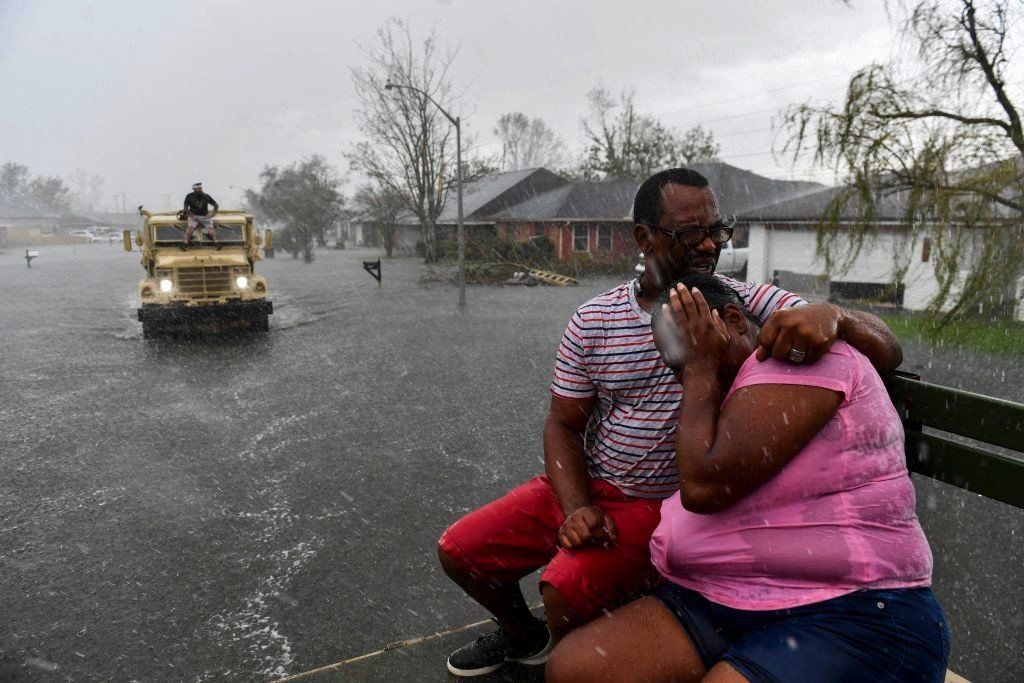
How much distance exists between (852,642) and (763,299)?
Answer: 115 cm

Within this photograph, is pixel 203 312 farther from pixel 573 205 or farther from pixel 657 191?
pixel 573 205

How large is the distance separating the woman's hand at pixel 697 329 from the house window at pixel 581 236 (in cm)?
3824

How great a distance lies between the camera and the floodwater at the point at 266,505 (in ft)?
12.7

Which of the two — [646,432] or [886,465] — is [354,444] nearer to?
[646,432]

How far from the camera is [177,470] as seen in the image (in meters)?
6.75

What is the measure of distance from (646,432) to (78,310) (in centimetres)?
2232

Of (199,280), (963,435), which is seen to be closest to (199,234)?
(199,280)

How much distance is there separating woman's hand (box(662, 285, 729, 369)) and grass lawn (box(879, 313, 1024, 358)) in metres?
12.0

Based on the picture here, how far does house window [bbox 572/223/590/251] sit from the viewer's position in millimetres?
39781

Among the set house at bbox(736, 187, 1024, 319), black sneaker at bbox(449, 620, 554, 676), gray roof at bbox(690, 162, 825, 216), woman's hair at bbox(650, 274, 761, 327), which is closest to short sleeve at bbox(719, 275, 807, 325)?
woman's hair at bbox(650, 274, 761, 327)

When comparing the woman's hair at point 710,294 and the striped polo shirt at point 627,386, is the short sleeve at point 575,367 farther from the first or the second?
the woman's hair at point 710,294

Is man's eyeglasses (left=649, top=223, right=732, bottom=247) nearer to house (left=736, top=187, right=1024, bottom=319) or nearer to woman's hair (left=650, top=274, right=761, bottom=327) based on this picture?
woman's hair (left=650, top=274, right=761, bottom=327)

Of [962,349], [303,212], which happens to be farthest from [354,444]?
[303,212]

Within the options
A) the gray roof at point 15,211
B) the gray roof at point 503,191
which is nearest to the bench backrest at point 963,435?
the gray roof at point 503,191
